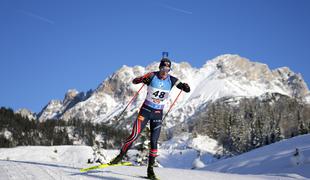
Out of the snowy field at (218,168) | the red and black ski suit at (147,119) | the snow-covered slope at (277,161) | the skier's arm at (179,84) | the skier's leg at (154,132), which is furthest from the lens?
the snow-covered slope at (277,161)

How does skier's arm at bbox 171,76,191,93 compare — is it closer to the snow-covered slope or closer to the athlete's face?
the athlete's face

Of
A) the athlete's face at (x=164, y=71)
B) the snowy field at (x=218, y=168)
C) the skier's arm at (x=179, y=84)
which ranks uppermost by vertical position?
the athlete's face at (x=164, y=71)

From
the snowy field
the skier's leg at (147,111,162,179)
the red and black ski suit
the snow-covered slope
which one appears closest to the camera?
the snowy field

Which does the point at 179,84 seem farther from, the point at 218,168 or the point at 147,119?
the point at 218,168

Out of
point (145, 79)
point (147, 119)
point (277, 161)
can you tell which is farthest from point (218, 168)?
point (145, 79)

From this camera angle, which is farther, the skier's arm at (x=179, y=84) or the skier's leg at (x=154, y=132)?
the skier's arm at (x=179, y=84)

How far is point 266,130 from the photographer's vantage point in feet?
370

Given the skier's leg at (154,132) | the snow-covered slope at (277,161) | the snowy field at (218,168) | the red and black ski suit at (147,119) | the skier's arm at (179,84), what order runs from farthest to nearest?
the snow-covered slope at (277,161), the skier's arm at (179,84), the red and black ski suit at (147,119), the skier's leg at (154,132), the snowy field at (218,168)

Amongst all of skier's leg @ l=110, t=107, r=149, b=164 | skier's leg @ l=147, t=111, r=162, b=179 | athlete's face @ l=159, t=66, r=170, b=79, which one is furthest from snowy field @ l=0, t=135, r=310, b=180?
athlete's face @ l=159, t=66, r=170, b=79

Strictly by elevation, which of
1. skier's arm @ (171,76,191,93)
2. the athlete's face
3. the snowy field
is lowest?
the snowy field

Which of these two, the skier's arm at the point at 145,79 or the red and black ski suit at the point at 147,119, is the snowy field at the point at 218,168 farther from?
the skier's arm at the point at 145,79

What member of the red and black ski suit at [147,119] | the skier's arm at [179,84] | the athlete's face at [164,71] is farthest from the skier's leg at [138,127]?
the skier's arm at [179,84]

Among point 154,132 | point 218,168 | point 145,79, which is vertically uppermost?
point 145,79

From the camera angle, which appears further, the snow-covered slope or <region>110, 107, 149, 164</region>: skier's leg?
the snow-covered slope
